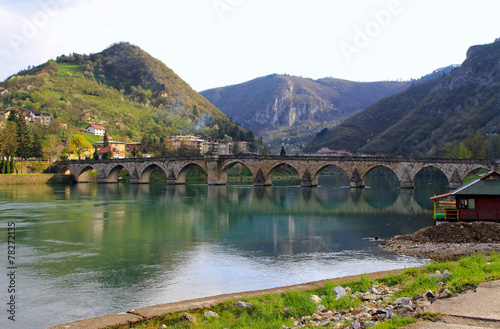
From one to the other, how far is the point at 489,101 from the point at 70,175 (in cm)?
8546

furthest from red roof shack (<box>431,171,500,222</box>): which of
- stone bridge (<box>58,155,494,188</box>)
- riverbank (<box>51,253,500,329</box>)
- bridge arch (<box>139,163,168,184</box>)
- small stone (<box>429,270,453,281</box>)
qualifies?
bridge arch (<box>139,163,168,184</box>)

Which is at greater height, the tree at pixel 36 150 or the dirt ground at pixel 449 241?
the tree at pixel 36 150

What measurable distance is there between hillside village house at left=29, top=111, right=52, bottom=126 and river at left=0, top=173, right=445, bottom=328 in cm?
6375

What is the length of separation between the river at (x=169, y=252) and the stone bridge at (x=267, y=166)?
62.7 feet

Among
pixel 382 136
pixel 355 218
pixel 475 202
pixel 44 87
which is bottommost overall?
pixel 355 218

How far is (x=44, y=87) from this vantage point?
4663 inches

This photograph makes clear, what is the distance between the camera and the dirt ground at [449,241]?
53.4 ft

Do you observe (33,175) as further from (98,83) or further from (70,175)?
(98,83)

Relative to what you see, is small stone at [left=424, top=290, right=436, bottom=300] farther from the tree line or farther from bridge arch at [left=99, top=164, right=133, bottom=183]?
the tree line

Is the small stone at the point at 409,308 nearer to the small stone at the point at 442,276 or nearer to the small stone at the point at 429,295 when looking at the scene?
the small stone at the point at 429,295

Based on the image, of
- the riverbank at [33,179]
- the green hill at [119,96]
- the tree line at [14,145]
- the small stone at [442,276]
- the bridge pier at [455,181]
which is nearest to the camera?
the small stone at [442,276]

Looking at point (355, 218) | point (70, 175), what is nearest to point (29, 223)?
point (355, 218)

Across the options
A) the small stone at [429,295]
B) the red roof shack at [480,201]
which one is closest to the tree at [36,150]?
the red roof shack at [480,201]

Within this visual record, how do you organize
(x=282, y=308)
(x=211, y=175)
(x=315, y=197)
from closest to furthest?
(x=282, y=308) < (x=315, y=197) < (x=211, y=175)
